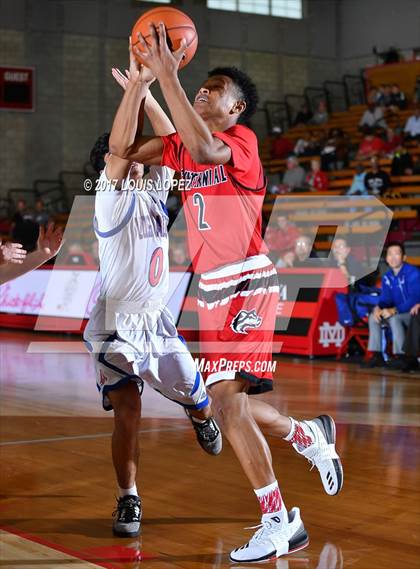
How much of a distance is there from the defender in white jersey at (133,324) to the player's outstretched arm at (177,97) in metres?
0.85

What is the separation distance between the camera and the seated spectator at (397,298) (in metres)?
10.8

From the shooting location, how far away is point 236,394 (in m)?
4.21

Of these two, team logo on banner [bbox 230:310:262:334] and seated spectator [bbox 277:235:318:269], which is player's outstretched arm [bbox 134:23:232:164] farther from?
seated spectator [bbox 277:235:318:269]

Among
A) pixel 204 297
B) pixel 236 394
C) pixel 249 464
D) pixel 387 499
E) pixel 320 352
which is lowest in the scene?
pixel 320 352

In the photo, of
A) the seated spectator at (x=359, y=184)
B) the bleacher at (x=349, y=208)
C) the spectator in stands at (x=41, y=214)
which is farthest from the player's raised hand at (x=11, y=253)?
the spectator in stands at (x=41, y=214)

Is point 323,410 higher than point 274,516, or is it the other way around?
point 274,516

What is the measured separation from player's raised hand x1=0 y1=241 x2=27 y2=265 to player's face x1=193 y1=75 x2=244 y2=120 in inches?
42.8

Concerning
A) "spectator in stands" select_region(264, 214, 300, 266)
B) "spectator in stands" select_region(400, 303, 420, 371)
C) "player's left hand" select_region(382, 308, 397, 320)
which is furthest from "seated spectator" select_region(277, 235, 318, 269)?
"spectator in stands" select_region(400, 303, 420, 371)

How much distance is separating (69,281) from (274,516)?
1145 cm

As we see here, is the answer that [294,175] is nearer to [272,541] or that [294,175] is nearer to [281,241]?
[281,241]

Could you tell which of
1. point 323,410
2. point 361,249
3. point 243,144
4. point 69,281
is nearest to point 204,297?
point 243,144

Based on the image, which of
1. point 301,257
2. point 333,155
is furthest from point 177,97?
point 333,155

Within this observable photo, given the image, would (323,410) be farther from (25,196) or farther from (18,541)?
(25,196)

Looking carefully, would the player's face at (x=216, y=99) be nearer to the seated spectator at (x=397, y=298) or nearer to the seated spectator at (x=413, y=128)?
the seated spectator at (x=397, y=298)
